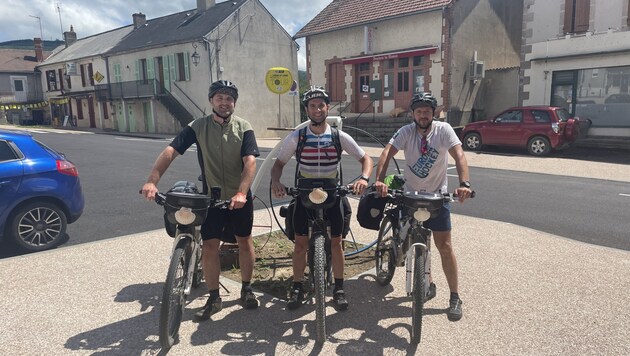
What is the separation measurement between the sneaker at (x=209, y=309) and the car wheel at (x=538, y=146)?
1451cm

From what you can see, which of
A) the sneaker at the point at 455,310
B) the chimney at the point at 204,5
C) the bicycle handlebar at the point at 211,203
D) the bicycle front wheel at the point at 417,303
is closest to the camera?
the bicycle front wheel at the point at 417,303

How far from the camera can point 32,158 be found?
227 inches

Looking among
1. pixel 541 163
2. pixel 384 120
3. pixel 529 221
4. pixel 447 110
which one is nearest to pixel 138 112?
pixel 384 120

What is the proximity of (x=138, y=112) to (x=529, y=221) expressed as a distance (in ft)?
105

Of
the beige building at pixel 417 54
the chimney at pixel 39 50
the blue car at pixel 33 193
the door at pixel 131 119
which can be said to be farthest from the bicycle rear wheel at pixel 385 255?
the chimney at pixel 39 50

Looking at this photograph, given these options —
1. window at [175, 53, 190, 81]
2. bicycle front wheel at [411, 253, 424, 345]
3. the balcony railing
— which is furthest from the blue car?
the balcony railing

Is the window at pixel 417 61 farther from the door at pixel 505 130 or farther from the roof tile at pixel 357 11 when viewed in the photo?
the door at pixel 505 130

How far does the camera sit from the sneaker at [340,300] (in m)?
3.95

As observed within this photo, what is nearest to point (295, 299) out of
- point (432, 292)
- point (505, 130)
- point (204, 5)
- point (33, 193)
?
point (432, 292)

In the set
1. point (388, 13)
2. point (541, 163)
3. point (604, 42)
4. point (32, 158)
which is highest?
point (388, 13)

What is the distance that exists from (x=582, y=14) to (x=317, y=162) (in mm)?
18673

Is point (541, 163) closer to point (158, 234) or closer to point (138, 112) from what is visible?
point (158, 234)

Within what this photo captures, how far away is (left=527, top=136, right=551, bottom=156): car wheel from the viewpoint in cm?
1546

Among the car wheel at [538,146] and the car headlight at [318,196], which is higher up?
the car headlight at [318,196]
